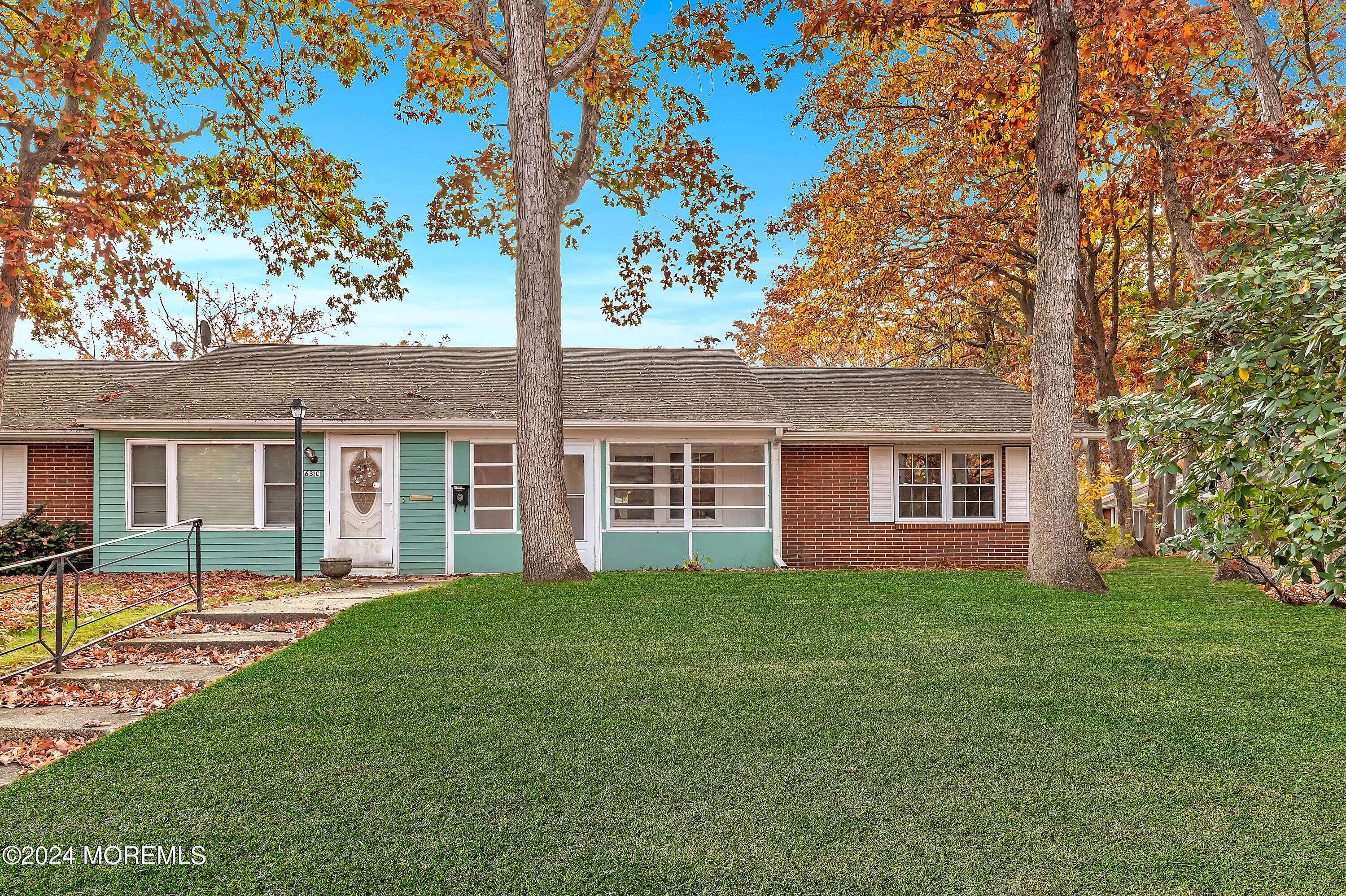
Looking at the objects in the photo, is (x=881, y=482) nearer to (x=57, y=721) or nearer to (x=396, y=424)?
(x=396, y=424)

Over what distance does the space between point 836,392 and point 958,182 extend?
5.68 meters

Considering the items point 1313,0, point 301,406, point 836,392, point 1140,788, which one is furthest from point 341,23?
point 1313,0

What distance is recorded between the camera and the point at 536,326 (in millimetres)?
10078

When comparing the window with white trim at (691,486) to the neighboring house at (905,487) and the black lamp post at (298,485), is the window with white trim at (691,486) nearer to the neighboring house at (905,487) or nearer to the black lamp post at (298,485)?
the neighboring house at (905,487)

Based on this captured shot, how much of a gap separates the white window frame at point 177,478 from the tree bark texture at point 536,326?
551cm

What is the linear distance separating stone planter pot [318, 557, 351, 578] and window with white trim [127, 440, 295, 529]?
179 cm

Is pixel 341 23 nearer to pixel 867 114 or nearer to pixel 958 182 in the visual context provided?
pixel 867 114

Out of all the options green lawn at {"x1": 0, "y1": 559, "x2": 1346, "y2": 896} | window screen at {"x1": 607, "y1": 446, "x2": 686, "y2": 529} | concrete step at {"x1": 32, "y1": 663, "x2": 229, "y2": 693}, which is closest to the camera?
green lawn at {"x1": 0, "y1": 559, "x2": 1346, "y2": 896}

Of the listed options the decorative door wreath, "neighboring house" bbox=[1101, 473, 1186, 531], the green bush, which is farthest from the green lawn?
"neighboring house" bbox=[1101, 473, 1186, 531]

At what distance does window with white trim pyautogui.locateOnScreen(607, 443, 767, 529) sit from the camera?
13.8m

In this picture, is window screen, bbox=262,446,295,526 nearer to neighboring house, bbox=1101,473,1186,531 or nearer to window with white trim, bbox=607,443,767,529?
window with white trim, bbox=607,443,767,529

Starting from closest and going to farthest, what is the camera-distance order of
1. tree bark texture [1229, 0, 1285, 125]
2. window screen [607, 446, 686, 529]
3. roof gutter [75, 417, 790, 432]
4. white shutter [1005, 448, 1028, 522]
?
1. tree bark texture [1229, 0, 1285, 125]
2. roof gutter [75, 417, 790, 432]
3. window screen [607, 446, 686, 529]
4. white shutter [1005, 448, 1028, 522]

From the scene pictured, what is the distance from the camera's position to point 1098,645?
630 centimetres

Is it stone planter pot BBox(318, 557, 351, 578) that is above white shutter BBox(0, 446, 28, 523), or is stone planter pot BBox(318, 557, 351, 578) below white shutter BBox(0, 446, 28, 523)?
below
